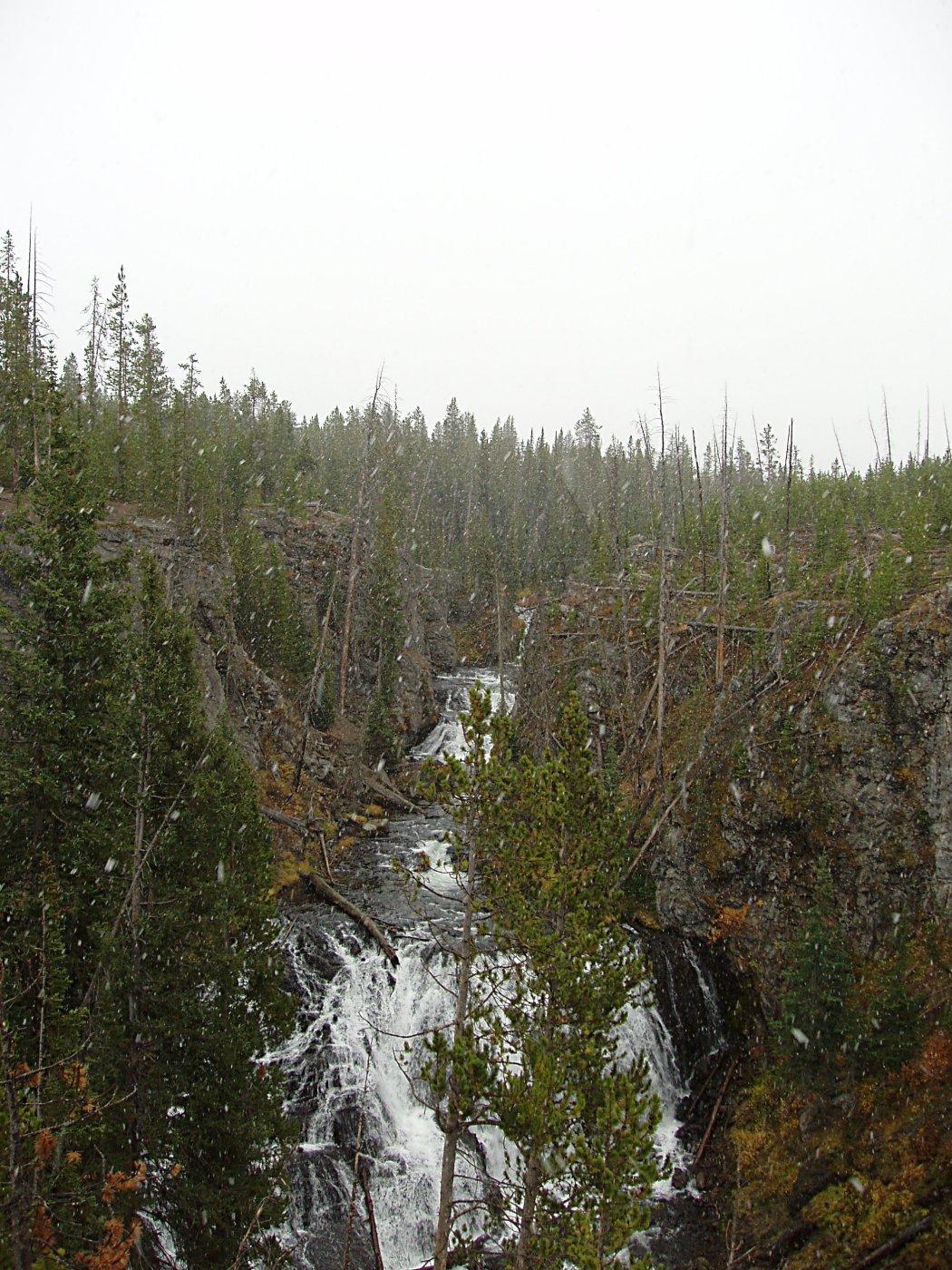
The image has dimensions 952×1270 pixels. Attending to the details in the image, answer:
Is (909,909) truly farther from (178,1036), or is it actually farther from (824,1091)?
(178,1036)

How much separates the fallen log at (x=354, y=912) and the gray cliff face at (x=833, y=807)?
901cm

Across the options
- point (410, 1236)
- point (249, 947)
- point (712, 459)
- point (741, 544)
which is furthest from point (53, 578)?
point (712, 459)

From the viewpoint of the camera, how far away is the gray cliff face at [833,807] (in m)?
19.0

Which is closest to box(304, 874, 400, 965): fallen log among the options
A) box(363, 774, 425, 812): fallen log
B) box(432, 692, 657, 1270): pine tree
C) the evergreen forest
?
the evergreen forest

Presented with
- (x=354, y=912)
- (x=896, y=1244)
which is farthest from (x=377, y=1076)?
(x=896, y=1244)

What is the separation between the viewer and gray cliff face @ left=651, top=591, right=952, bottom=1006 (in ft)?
62.5

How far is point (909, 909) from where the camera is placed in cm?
1847

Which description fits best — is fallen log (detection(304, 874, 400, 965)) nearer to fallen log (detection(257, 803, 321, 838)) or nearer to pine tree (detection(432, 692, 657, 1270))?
fallen log (detection(257, 803, 321, 838))

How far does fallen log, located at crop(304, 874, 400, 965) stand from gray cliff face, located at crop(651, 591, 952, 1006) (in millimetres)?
9012

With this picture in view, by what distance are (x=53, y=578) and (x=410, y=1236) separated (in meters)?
14.9

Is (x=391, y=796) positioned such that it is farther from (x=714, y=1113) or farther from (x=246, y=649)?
(x=714, y=1113)

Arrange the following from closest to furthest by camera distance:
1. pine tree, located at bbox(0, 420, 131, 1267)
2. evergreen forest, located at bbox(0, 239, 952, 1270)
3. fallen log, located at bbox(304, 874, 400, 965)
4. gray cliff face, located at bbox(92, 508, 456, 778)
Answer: evergreen forest, located at bbox(0, 239, 952, 1270) → pine tree, located at bbox(0, 420, 131, 1267) → fallen log, located at bbox(304, 874, 400, 965) → gray cliff face, located at bbox(92, 508, 456, 778)

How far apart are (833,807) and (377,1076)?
14427mm

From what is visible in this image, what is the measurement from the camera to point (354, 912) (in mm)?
22078
